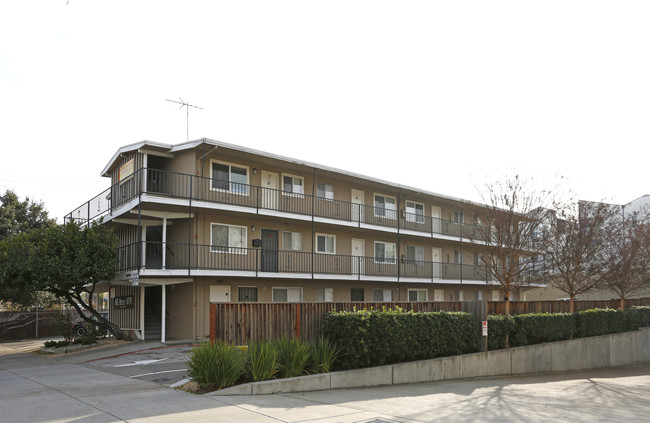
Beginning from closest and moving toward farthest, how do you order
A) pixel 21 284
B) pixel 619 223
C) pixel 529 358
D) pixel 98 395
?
pixel 98 395 → pixel 529 358 → pixel 21 284 → pixel 619 223

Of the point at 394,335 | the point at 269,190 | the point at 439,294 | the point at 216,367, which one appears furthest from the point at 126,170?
the point at 439,294

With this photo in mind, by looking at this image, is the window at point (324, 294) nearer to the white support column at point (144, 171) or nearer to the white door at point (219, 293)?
the white door at point (219, 293)

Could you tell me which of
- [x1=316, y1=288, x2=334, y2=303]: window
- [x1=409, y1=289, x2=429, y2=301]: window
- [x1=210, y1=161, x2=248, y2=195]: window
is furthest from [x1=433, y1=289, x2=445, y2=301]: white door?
[x1=210, y1=161, x2=248, y2=195]: window

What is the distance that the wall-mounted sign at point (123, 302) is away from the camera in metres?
25.3

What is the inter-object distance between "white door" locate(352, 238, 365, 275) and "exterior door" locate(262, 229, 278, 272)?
4302 millimetres

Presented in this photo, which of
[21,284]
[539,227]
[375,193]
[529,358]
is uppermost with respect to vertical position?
[375,193]

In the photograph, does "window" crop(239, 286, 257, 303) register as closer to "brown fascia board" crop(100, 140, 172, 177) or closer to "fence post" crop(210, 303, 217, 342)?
"brown fascia board" crop(100, 140, 172, 177)

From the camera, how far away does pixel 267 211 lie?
79.5 ft

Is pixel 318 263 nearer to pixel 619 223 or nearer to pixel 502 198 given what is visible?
pixel 502 198

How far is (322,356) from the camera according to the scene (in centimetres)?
1228

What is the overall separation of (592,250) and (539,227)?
99.6 inches

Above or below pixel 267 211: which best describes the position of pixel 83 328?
below

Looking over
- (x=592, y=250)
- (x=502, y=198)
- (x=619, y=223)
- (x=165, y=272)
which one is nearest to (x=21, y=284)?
(x=165, y=272)

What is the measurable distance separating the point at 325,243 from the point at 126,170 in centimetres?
1017
